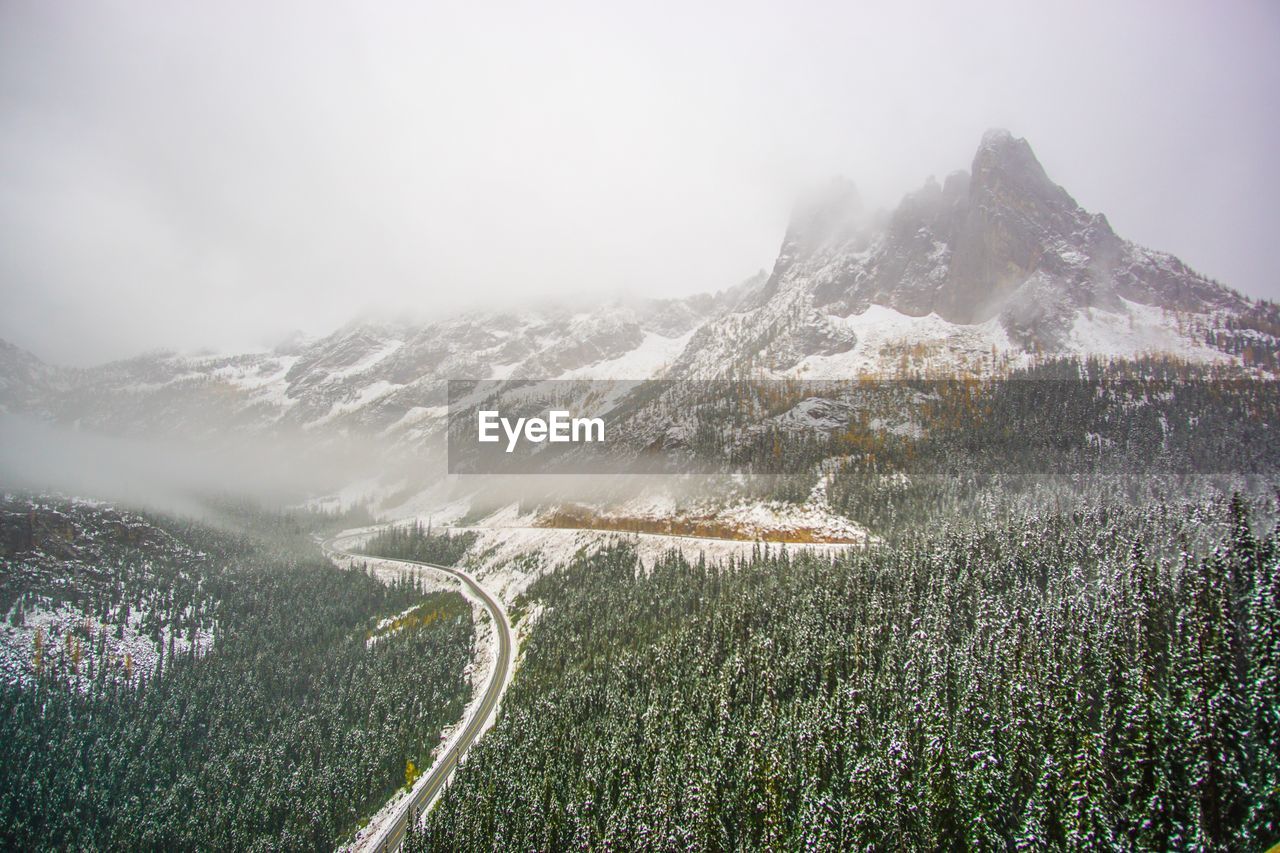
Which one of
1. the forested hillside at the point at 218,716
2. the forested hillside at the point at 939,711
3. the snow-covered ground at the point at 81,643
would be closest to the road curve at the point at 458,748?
the forested hillside at the point at 218,716

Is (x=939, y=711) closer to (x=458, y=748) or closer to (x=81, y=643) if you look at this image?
(x=458, y=748)

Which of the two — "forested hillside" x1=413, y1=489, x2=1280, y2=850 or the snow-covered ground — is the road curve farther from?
the snow-covered ground

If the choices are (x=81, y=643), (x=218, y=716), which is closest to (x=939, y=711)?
(x=218, y=716)

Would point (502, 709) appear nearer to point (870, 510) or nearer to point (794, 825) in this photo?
point (794, 825)

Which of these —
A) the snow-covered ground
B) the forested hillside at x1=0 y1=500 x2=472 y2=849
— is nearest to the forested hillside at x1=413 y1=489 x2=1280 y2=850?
the forested hillside at x1=0 y1=500 x2=472 y2=849

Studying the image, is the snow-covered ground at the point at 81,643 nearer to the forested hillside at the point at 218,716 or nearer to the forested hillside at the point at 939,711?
the forested hillside at the point at 218,716

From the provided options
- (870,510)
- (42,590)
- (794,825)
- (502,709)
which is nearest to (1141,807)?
(794,825)

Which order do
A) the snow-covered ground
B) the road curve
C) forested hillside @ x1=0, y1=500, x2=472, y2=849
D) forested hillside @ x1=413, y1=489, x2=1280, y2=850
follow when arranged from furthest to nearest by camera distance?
the snow-covered ground < forested hillside @ x1=0, y1=500, x2=472, y2=849 < the road curve < forested hillside @ x1=413, y1=489, x2=1280, y2=850
